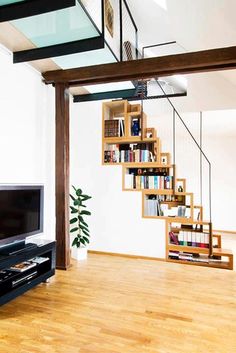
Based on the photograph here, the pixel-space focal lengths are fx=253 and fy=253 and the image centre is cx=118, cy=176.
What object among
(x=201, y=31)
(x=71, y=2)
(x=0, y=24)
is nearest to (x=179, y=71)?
(x=201, y=31)

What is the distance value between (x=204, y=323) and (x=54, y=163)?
262 cm

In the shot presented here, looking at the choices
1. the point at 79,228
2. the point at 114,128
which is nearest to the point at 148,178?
the point at 114,128

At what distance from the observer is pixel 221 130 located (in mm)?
5980

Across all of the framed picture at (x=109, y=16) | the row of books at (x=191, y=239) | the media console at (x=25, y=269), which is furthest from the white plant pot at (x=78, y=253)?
the framed picture at (x=109, y=16)

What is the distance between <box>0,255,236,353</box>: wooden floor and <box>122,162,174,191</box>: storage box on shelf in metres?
1.30

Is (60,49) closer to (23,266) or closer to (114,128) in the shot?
(114,128)

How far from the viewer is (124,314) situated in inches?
85.3

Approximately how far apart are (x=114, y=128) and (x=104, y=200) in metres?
1.19

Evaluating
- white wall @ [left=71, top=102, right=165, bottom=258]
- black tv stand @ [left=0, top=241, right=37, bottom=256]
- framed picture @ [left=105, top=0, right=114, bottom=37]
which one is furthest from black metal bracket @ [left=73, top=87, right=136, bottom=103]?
black tv stand @ [left=0, top=241, right=37, bottom=256]

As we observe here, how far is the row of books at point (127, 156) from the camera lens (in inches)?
159

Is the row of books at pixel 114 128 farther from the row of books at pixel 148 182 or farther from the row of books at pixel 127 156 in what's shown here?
the row of books at pixel 148 182

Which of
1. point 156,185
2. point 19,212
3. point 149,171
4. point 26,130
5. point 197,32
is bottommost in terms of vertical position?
point 19,212

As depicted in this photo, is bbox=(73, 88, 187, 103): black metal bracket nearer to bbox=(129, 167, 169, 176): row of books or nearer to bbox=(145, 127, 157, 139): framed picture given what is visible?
bbox=(145, 127, 157, 139): framed picture

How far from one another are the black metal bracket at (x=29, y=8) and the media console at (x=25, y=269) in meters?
2.11
